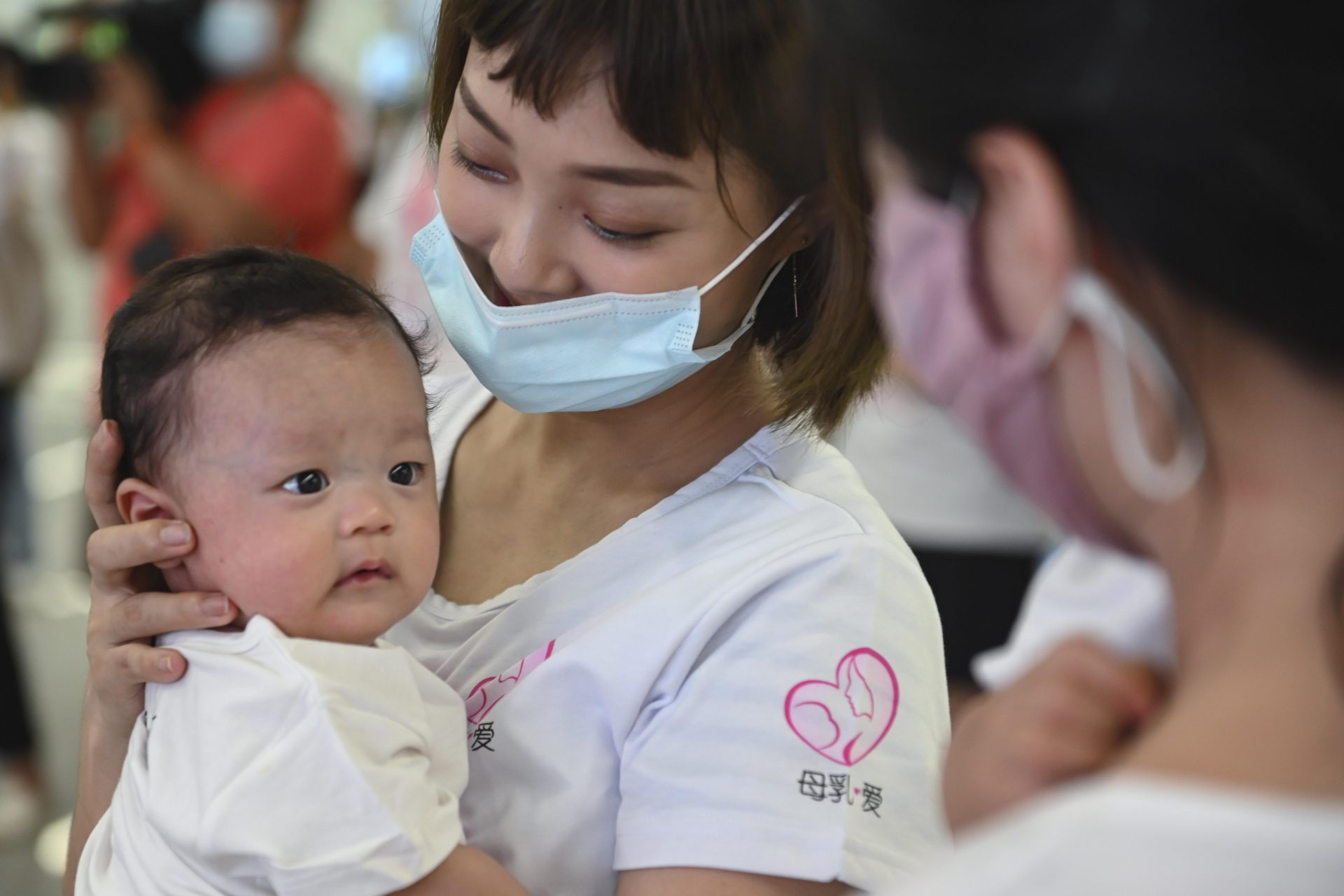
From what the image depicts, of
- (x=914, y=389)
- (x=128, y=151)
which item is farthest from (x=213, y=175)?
(x=914, y=389)

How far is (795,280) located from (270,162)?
7.64 feet

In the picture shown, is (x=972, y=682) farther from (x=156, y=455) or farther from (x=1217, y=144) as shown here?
(x=1217, y=144)

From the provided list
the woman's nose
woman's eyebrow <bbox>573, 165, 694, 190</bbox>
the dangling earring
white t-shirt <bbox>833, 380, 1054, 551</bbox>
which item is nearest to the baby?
the woman's nose

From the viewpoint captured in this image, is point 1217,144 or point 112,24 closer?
point 1217,144

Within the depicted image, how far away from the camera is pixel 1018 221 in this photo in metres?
→ 0.69

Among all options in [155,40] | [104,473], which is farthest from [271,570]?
[155,40]

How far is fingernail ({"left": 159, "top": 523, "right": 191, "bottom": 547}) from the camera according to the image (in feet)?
3.81

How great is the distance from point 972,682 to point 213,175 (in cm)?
223

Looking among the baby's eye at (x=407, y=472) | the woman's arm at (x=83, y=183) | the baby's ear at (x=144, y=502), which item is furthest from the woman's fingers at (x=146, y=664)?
the woman's arm at (x=83, y=183)

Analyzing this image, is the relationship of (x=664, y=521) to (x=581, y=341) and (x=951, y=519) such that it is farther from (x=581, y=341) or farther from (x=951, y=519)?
(x=951, y=519)

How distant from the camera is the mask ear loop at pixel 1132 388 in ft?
2.18

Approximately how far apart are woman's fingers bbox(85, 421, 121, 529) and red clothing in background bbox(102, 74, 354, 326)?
204cm

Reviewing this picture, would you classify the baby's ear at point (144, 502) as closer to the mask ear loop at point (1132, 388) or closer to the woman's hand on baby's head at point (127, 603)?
the woman's hand on baby's head at point (127, 603)

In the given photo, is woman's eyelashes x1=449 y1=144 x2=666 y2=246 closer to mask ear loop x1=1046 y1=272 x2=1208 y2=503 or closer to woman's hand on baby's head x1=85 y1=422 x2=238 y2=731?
woman's hand on baby's head x1=85 y1=422 x2=238 y2=731
